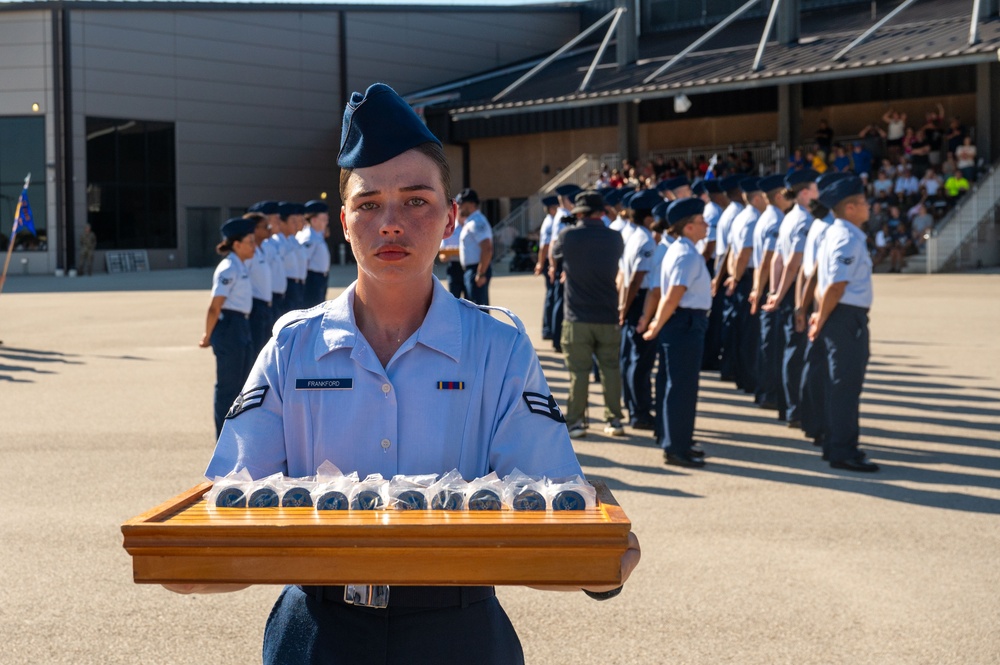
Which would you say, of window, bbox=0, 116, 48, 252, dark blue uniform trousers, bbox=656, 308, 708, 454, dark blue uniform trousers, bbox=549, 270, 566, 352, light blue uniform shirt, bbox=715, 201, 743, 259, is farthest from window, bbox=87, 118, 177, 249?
dark blue uniform trousers, bbox=656, 308, 708, 454

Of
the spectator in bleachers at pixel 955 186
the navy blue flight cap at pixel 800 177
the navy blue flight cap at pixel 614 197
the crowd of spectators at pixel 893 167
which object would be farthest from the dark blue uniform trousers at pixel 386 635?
the spectator in bleachers at pixel 955 186

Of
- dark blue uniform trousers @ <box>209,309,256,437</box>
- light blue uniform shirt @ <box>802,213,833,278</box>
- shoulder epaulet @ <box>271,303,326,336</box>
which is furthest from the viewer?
dark blue uniform trousers @ <box>209,309,256,437</box>

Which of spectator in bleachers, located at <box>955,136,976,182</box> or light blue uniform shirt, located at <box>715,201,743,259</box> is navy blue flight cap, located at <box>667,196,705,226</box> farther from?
spectator in bleachers, located at <box>955,136,976,182</box>

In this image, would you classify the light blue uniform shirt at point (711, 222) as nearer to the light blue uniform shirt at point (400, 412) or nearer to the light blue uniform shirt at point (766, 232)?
the light blue uniform shirt at point (766, 232)

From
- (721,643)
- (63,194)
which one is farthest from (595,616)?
(63,194)

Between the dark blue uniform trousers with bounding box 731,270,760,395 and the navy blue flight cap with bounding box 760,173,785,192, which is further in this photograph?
the dark blue uniform trousers with bounding box 731,270,760,395

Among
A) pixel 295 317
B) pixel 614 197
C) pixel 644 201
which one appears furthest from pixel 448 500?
pixel 614 197

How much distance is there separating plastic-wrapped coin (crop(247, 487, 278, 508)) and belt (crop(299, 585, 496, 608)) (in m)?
0.26

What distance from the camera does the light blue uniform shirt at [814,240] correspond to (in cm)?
897

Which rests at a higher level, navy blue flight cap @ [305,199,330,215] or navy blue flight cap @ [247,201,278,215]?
navy blue flight cap @ [305,199,330,215]

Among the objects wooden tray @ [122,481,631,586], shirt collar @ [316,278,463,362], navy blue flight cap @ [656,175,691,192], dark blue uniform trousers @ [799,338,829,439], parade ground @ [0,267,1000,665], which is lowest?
parade ground @ [0,267,1000,665]

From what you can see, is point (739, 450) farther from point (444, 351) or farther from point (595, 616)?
point (444, 351)

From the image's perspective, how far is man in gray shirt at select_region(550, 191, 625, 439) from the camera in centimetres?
988

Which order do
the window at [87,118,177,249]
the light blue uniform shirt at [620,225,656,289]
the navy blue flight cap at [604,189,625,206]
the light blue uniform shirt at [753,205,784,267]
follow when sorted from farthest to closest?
1. the window at [87,118,177,249]
2. the navy blue flight cap at [604,189,625,206]
3. the light blue uniform shirt at [753,205,784,267]
4. the light blue uniform shirt at [620,225,656,289]
